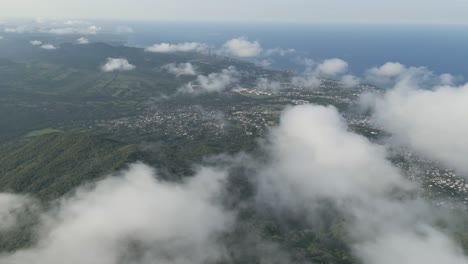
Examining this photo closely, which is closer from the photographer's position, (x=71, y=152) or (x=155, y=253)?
(x=155, y=253)

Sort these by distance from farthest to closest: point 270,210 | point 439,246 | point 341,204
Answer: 1. point 341,204
2. point 270,210
3. point 439,246

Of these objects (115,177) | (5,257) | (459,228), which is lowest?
(5,257)

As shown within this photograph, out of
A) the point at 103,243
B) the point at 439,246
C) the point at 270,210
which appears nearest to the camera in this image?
the point at 103,243

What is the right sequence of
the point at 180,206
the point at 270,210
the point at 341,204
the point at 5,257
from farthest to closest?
1. the point at 341,204
2. the point at 270,210
3. the point at 180,206
4. the point at 5,257

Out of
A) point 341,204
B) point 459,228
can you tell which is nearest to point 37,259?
point 341,204

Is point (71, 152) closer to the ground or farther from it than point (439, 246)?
closer to the ground

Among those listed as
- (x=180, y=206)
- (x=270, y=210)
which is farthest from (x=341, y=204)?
(x=180, y=206)

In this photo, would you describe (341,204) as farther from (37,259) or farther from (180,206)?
(37,259)

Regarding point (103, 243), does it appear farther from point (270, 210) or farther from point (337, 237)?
point (337, 237)

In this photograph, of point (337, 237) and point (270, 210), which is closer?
point (337, 237)
